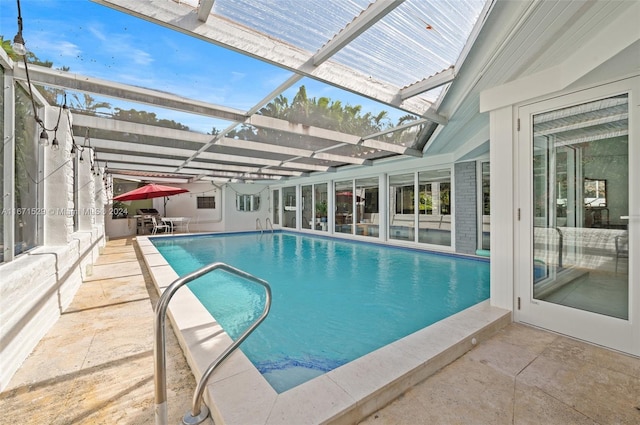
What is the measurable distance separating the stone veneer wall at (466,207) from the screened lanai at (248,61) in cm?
262

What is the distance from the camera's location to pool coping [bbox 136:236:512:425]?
1.59 metres

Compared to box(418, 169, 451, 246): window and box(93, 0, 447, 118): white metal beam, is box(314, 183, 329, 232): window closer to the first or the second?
box(418, 169, 451, 246): window

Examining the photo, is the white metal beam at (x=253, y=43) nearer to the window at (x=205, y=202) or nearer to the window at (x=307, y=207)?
the window at (x=307, y=207)

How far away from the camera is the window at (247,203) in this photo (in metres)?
15.2

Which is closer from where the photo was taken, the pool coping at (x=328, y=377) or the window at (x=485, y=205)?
the pool coping at (x=328, y=377)

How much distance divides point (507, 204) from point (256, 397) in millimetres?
3115

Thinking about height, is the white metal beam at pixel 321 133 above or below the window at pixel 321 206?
above

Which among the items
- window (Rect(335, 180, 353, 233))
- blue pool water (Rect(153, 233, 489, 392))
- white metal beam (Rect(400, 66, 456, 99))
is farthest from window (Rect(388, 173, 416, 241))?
white metal beam (Rect(400, 66, 456, 99))

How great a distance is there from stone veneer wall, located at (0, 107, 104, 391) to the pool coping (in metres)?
1.12

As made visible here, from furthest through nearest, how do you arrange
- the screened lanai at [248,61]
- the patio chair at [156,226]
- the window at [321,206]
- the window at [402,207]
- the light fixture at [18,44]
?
the patio chair at [156,226] < the window at [321,206] < the window at [402,207] < the screened lanai at [248,61] < the light fixture at [18,44]

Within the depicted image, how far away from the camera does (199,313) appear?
2947 mm

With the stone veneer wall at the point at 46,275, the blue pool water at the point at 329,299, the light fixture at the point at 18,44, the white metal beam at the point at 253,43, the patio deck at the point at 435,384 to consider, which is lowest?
the blue pool water at the point at 329,299

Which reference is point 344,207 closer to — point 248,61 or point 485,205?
point 485,205

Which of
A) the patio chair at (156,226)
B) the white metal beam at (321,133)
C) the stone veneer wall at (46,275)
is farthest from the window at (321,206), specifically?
the stone veneer wall at (46,275)
